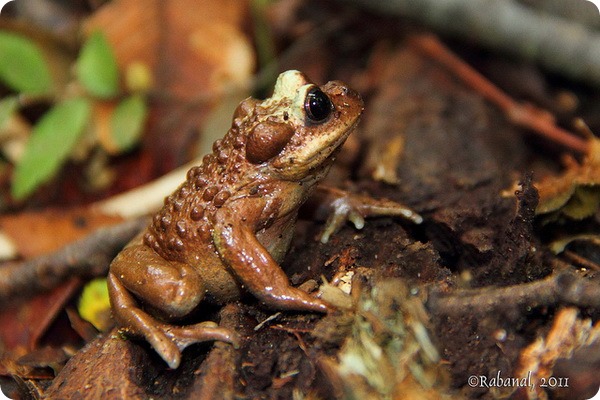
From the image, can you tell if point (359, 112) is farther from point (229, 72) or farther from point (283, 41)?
point (283, 41)

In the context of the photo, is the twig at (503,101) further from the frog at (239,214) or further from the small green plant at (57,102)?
the small green plant at (57,102)

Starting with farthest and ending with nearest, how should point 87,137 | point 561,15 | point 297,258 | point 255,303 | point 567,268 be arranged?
point 87,137, point 561,15, point 297,258, point 255,303, point 567,268

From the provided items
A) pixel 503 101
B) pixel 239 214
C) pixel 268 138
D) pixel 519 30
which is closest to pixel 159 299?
pixel 239 214

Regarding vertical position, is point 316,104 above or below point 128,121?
above

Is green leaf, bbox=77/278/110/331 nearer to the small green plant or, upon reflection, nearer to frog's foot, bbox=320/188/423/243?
the small green plant

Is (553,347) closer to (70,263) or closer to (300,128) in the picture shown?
(300,128)

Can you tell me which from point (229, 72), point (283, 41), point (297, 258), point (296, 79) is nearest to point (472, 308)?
point (297, 258)

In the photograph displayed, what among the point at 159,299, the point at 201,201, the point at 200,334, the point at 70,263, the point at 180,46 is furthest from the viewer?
the point at 180,46

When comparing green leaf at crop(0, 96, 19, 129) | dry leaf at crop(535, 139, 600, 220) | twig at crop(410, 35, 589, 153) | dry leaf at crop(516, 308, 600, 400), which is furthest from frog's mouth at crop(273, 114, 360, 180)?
green leaf at crop(0, 96, 19, 129)
